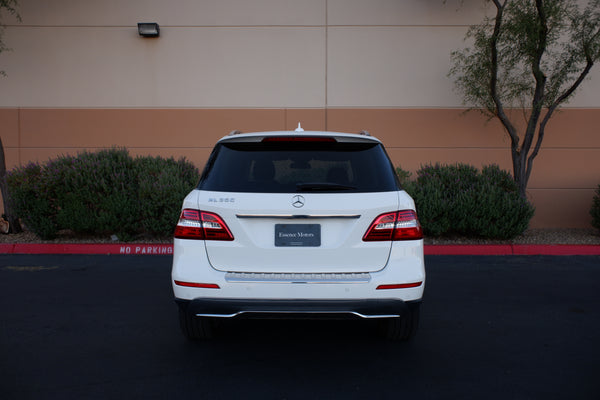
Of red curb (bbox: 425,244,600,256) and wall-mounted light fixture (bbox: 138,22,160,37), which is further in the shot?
wall-mounted light fixture (bbox: 138,22,160,37)

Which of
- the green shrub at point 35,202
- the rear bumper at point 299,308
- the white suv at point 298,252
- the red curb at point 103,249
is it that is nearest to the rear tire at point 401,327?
the white suv at point 298,252

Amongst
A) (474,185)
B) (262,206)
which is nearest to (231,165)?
(262,206)

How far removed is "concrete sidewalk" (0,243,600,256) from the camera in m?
8.18

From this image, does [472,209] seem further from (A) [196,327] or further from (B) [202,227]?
(B) [202,227]

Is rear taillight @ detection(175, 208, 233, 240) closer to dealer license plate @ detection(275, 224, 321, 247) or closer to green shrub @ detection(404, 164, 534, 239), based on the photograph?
dealer license plate @ detection(275, 224, 321, 247)

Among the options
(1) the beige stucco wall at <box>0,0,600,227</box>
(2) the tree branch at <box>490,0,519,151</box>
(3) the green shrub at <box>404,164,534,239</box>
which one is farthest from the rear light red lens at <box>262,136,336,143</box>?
(1) the beige stucco wall at <box>0,0,600,227</box>

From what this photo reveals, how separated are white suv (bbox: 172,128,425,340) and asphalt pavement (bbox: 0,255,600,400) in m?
0.49

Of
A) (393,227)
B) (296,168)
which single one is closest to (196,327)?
(296,168)

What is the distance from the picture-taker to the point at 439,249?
8203 mm

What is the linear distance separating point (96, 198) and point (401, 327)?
6.52m

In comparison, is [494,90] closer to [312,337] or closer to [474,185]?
[474,185]

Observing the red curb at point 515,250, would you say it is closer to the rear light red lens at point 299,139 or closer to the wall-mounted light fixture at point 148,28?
the rear light red lens at point 299,139

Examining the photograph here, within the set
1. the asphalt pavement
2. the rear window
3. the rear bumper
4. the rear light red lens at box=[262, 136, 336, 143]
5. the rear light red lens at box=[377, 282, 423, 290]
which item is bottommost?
the asphalt pavement

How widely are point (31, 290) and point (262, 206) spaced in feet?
13.2
